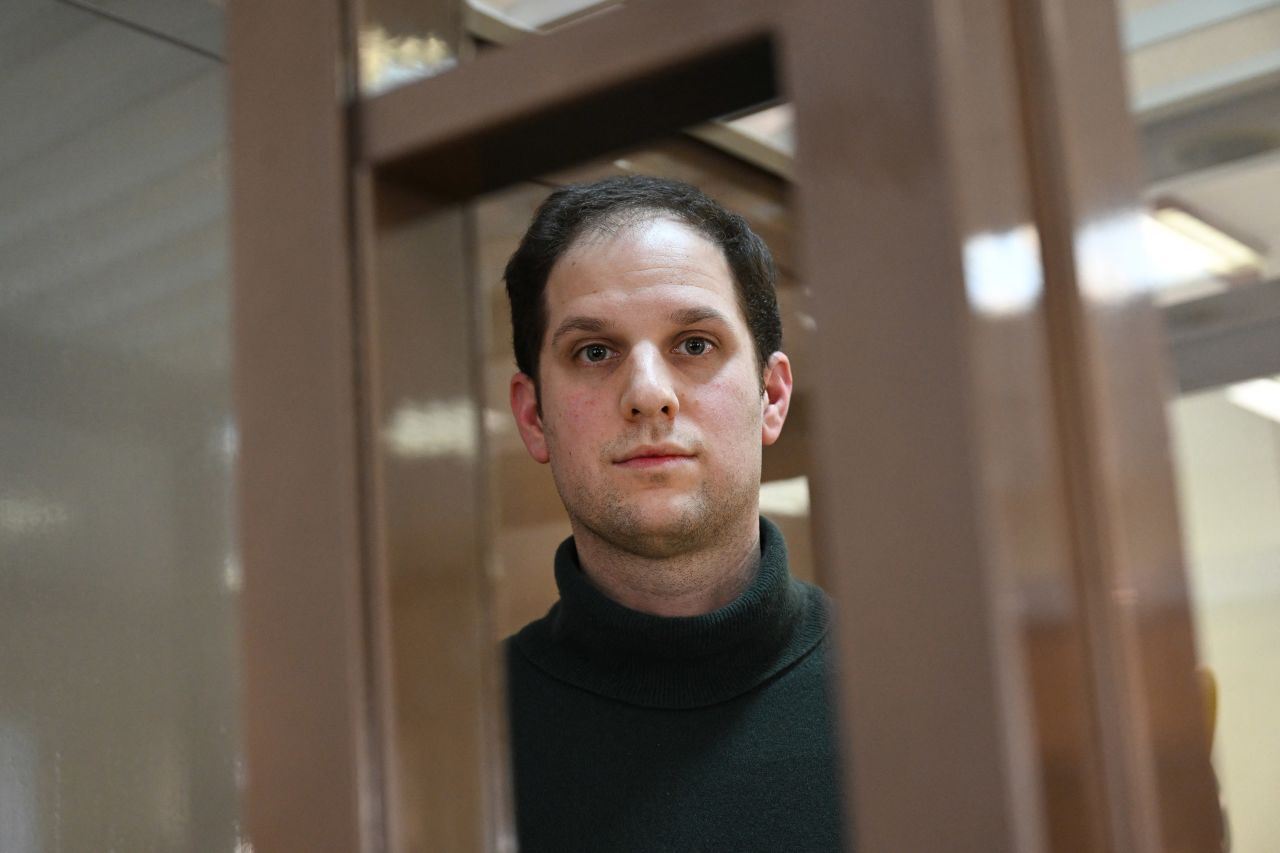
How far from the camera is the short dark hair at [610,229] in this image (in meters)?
1.04

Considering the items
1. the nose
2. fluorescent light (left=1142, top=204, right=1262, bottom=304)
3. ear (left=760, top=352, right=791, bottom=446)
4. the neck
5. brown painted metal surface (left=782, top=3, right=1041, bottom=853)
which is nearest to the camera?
brown painted metal surface (left=782, top=3, right=1041, bottom=853)

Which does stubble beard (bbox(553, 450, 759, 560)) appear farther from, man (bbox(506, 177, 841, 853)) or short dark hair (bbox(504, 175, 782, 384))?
short dark hair (bbox(504, 175, 782, 384))

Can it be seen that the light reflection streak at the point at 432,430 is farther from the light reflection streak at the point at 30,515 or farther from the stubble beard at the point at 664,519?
the light reflection streak at the point at 30,515

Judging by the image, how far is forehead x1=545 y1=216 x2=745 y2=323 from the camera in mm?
976

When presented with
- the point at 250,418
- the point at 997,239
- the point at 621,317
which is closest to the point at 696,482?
the point at 621,317

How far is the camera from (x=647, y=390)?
92 centimetres

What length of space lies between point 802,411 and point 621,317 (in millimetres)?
486

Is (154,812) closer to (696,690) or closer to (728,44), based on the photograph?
(696,690)

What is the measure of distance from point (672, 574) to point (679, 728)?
0.11 meters

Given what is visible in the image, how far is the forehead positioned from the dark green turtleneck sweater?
19 centimetres

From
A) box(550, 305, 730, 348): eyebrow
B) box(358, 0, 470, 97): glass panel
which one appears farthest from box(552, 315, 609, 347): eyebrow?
box(358, 0, 470, 97): glass panel

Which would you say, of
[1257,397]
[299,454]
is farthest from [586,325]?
[1257,397]

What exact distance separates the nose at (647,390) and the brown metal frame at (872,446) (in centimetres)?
33

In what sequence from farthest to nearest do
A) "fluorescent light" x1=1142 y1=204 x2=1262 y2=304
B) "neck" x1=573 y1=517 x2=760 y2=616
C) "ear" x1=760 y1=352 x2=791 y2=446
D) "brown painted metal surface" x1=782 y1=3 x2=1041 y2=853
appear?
"ear" x1=760 y1=352 x2=791 y2=446
"neck" x1=573 y1=517 x2=760 y2=616
"fluorescent light" x1=1142 y1=204 x2=1262 y2=304
"brown painted metal surface" x1=782 y1=3 x2=1041 y2=853
